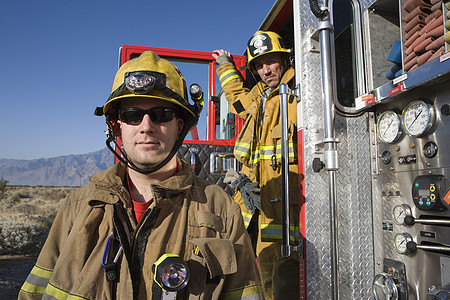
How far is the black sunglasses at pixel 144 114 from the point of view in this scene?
5.30 ft

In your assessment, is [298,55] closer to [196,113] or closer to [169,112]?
[196,113]

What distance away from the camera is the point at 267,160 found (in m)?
2.95

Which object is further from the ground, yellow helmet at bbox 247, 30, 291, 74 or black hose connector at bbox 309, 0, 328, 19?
yellow helmet at bbox 247, 30, 291, 74

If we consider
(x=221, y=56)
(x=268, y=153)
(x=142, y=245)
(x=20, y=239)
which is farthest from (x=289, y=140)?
(x=20, y=239)

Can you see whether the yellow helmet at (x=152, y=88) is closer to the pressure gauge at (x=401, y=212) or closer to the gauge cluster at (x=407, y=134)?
the gauge cluster at (x=407, y=134)

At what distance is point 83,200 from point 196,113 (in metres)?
0.75

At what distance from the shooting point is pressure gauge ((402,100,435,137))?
75.0 inches

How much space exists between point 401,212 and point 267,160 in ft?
3.90

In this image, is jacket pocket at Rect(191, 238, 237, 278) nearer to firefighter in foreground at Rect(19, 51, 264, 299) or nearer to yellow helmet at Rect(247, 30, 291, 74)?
firefighter in foreground at Rect(19, 51, 264, 299)

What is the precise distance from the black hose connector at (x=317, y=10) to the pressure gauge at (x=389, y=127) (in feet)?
2.68

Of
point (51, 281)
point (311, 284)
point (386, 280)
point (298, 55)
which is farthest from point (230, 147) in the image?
point (51, 281)

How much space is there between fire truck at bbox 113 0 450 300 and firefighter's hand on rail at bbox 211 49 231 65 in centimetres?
124

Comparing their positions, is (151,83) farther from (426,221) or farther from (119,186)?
(426,221)

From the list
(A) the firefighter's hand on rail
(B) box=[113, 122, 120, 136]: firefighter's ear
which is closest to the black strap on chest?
(B) box=[113, 122, 120, 136]: firefighter's ear
